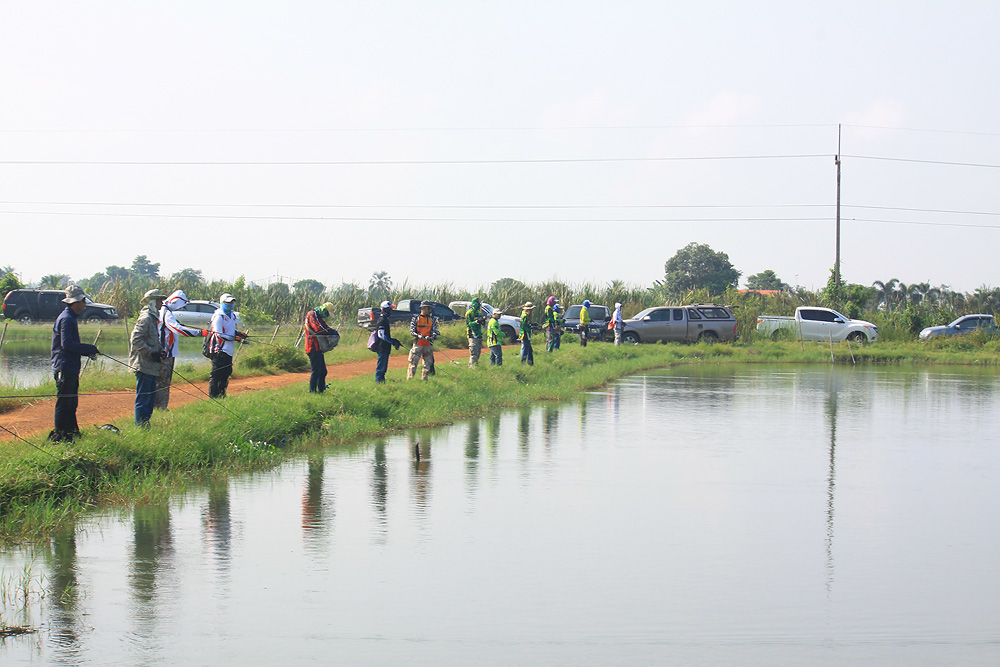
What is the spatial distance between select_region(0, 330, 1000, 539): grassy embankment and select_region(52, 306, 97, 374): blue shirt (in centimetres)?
77

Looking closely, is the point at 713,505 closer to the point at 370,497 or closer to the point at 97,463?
the point at 370,497

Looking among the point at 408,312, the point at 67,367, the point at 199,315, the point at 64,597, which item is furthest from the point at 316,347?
the point at 408,312

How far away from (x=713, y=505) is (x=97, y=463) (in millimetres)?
6274

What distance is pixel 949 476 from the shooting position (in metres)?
12.5

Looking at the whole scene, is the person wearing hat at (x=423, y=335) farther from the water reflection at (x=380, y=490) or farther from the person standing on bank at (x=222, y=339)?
the water reflection at (x=380, y=490)

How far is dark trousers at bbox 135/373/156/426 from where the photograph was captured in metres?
12.0

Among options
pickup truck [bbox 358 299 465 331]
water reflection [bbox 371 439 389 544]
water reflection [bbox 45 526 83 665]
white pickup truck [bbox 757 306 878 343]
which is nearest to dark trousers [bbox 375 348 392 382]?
water reflection [bbox 371 439 389 544]

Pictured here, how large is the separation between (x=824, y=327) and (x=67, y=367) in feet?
118

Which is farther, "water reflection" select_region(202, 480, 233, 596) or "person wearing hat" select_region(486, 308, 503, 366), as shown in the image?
"person wearing hat" select_region(486, 308, 503, 366)

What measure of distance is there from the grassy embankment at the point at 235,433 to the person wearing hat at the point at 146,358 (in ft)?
0.69

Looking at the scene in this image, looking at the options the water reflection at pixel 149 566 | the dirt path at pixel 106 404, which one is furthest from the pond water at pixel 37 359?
the water reflection at pixel 149 566

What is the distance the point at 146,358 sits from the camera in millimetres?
11984

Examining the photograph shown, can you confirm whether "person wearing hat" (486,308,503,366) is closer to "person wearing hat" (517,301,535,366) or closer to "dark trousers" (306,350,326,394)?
"person wearing hat" (517,301,535,366)

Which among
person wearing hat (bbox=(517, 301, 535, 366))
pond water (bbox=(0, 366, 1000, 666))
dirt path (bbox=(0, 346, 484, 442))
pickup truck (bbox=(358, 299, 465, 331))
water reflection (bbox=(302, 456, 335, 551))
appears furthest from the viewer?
pickup truck (bbox=(358, 299, 465, 331))
